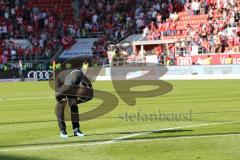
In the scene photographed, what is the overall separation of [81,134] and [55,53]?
46.9 meters

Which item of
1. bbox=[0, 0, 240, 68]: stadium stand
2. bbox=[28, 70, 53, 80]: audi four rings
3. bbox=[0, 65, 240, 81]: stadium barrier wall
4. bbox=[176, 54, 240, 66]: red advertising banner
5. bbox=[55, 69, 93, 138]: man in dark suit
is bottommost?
bbox=[28, 70, 53, 80]: audi four rings

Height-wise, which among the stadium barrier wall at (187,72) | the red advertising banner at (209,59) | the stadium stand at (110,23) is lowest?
the stadium barrier wall at (187,72)

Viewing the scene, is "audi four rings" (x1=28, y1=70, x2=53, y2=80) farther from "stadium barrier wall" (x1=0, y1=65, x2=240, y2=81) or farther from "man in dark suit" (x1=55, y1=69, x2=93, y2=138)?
"man in dark suit" (x1=55, y1=69, x2=93, y2=138)

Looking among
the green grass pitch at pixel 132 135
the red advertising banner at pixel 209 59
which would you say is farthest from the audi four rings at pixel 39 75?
the green grass pitch at pixel 132 135

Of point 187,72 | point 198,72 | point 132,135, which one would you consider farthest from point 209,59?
point 132,135

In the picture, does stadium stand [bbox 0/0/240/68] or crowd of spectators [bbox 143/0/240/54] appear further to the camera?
stadium stand [bbox 0/0/240/68]

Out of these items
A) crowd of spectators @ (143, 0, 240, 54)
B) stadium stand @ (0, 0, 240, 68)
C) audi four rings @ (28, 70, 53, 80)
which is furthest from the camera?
audi four rings @ (28, 70, 53, 80)

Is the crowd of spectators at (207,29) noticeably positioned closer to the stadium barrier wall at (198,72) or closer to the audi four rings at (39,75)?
the stadium barrier wall at (198,72)

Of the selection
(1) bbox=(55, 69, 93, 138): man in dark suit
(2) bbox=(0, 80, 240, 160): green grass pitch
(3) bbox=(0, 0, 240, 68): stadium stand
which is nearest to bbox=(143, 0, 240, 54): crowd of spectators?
(3) bbox=(0, 0, 240, 68): stadium stand

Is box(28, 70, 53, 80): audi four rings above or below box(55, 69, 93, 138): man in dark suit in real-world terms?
below

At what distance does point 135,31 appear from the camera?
200 feet

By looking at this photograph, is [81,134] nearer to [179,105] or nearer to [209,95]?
[179,105]

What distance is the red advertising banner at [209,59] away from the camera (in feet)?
151

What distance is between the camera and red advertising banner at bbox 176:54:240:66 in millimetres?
46000
